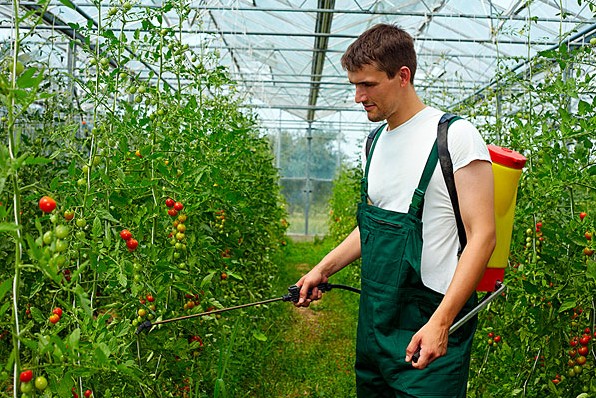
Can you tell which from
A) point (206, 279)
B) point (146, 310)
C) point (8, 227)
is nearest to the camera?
point (8, 227)

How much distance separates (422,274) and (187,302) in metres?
1.14

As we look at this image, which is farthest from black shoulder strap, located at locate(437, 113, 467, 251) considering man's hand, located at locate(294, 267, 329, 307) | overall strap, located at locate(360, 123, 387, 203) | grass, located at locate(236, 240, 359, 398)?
grass, located at locate(236, 240, 359, 398)

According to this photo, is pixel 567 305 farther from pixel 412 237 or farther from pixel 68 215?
pixel 68 215

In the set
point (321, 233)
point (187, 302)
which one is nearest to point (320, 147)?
point (321, 233)

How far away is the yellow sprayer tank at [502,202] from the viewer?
197cm

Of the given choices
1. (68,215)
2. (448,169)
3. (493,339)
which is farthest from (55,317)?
(493,339)

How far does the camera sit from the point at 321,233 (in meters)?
15.0

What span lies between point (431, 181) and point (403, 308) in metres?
0.38

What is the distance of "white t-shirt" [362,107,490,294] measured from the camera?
6.23ft

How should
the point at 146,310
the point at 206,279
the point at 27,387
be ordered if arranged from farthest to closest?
the point at 206,279 → the point at 146,310 → the point at 27,387

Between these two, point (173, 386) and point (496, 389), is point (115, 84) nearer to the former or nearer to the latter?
point (173, 386)

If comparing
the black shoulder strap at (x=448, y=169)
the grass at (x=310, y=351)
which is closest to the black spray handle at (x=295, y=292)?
the black shoulder strap at (x=448, y=169)

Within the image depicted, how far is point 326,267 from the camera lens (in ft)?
7.77

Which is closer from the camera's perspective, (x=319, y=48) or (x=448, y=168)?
A: (x=448, y=168)
